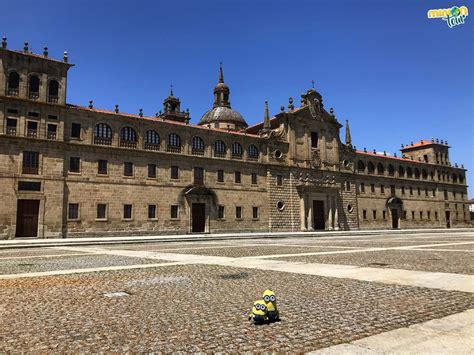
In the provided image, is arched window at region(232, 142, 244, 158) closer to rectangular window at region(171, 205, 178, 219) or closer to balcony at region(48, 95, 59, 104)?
rectangular window at region(171, 205, 178, 219)

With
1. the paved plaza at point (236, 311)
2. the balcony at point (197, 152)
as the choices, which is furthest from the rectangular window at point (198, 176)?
the paved plaza at point (236, 311)

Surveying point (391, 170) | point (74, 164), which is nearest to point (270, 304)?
point (74, 164)

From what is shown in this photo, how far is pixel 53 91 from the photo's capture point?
3434 centimetres

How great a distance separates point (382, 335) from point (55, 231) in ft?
109

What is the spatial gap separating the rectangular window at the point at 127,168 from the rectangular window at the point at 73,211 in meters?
5.49

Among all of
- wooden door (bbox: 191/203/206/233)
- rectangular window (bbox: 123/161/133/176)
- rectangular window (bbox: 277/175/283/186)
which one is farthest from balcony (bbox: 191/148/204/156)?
rectangular window (bbox: 277/175/283/186)

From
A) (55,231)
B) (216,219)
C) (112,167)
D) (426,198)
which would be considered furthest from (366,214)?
(55,231)

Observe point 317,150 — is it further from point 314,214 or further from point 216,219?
point 216,219

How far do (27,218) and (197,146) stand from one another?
18104 millimetres

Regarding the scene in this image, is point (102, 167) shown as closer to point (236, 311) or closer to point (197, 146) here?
point (197, 146)

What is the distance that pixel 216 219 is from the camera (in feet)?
137

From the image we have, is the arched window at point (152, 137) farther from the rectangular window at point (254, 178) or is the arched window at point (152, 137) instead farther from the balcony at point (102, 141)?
the rectangular window at point (254, 178)

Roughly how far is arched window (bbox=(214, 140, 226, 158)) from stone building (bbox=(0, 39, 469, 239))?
0.12m

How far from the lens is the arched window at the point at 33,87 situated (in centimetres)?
3325
